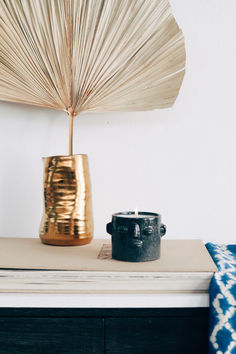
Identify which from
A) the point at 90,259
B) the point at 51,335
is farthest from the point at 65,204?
the point at 51,335

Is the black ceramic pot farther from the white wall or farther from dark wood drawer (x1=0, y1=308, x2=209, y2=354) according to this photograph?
the white wall

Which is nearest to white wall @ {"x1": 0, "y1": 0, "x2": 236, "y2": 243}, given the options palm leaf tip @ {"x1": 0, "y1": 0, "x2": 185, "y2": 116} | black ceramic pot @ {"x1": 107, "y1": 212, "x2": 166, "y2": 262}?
palm leaf tip @ {"x1": 0, "y1": 0, "x2": 185, "y2": 116}

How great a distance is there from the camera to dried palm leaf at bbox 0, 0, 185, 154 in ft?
3.10

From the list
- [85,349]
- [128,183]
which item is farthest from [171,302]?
[128,183]

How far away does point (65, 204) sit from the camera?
33.8 inches

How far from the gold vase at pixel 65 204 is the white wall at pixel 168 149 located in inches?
7.2

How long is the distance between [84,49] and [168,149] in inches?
12.9

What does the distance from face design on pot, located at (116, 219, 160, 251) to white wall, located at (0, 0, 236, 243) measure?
34 cm

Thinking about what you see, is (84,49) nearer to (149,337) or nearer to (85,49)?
(85,49)

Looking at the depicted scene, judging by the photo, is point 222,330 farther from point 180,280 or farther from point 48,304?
point 48,304

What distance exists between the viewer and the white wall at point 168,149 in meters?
1.04

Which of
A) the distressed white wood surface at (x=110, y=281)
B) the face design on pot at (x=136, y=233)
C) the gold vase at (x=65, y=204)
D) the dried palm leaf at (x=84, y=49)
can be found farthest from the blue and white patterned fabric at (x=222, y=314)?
the dried palm leaf at (x=84, y=49)

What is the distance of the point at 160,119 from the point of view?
3.43 feet

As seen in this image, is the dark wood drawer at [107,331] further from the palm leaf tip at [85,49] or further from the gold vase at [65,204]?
the palm leaf tip at [85,49]
